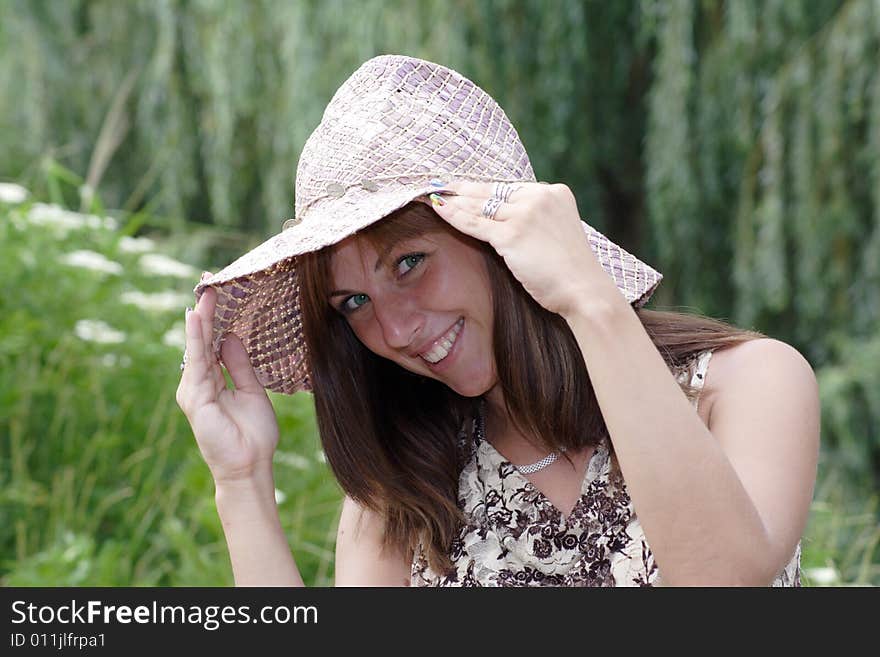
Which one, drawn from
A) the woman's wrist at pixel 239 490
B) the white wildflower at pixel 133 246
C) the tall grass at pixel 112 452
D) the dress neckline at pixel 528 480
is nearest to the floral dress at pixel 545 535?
the dress neckline at pixel 528 480

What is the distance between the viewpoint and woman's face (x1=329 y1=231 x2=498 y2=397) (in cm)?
174

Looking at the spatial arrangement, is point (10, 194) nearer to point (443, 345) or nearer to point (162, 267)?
point (162, 267)

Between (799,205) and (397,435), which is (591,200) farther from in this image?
(397,435)

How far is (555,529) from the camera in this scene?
1874mm

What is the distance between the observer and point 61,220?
13.6 feet

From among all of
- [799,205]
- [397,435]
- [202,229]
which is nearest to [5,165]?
[202,229]

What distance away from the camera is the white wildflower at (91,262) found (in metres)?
3.93

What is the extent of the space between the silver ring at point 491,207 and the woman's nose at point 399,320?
0.26 metres

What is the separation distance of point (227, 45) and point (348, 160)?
9.83ft

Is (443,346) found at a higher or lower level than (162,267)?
lower

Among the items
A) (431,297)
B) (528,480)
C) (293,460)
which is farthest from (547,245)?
(293,460)

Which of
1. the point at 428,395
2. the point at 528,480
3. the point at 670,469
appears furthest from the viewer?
the point at 428,395

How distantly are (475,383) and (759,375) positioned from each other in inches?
16.6

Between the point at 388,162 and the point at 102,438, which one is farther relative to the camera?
the point at 102,438
